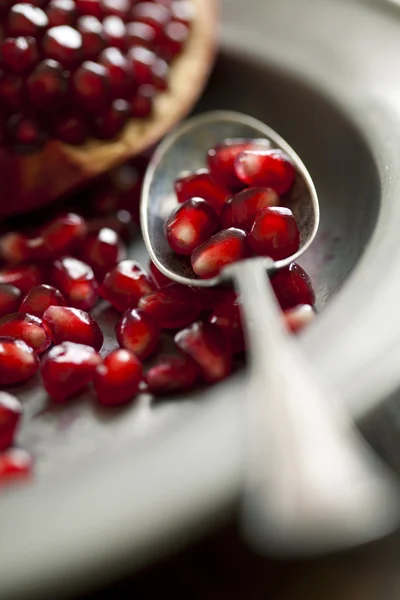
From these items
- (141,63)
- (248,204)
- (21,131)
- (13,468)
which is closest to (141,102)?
(141,63)

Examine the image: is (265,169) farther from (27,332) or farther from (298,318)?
(27,332)

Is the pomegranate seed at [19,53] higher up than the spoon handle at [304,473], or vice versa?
the spoon handle at [304,473]

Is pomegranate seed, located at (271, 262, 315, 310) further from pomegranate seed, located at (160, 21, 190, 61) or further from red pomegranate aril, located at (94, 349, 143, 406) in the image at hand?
pomegranate seed, located at (160, 21, 190, 61)

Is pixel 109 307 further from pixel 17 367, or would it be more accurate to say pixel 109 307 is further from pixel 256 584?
pixel 256 584

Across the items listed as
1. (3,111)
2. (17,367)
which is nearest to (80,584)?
(17,367)

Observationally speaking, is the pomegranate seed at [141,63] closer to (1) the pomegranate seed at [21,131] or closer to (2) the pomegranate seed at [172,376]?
(1) the pomegranate seed at [21,131]

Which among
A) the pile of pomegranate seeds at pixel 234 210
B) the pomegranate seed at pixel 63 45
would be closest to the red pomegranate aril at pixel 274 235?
the pile of pomegranate seeds at pixel 234 210
